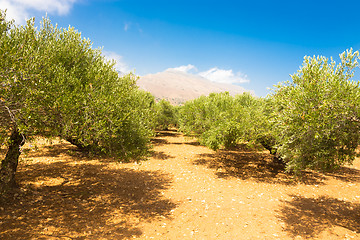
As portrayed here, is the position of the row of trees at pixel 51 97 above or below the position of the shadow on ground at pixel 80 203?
above

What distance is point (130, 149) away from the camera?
1545 cm

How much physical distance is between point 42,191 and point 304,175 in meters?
27.0

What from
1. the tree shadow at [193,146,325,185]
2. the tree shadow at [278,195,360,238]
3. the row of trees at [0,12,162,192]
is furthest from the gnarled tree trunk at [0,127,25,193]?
the tree shadow at [193,146,325,185]

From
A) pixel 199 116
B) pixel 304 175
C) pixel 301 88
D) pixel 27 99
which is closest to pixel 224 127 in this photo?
pixel 199 116

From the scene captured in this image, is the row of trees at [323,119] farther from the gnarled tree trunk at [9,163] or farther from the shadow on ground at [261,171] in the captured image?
the gnarled tree trunk at [9,163]

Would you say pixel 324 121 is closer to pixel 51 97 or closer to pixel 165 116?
pixel 51 97

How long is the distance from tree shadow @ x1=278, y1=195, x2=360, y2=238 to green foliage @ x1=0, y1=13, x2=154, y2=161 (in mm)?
12009

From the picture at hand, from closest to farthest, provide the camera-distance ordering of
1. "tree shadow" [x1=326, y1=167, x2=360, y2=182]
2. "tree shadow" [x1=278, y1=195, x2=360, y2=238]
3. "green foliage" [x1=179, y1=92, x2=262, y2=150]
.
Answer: "tree shadow" [x1=278, y1=195, x2=360, y2=238] → "green foliage" [x1=179, y1=92, x2=262, y2=150] → "tree shadow" [x1=326, y1=167, x2=360, y2=182]

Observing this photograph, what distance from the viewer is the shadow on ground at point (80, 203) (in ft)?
33.4

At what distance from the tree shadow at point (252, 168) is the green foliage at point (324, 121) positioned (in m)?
9.23

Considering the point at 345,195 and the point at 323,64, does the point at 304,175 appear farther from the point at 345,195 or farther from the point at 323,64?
the point at 323,64

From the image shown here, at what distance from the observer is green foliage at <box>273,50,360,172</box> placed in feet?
33.0

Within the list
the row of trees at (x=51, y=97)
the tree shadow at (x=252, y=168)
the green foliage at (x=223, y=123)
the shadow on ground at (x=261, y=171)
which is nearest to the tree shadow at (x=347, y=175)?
the shadow on ground at (x=261, y=171)

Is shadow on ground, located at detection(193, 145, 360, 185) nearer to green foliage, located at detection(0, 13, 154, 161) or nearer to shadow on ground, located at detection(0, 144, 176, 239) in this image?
shadow on ground, located at detection(0, 144, 176, 239)
